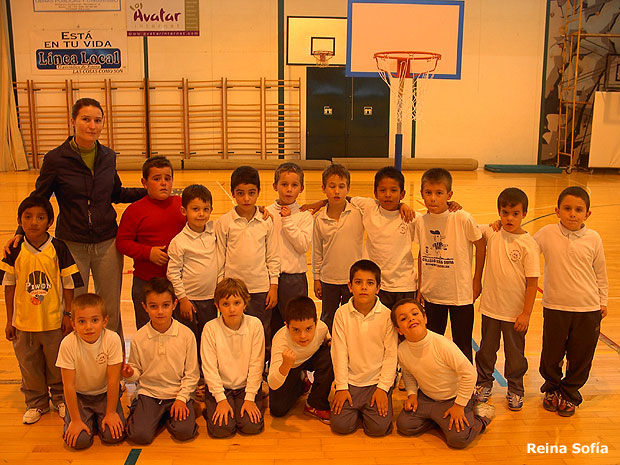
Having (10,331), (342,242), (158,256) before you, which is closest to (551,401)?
(342,242)

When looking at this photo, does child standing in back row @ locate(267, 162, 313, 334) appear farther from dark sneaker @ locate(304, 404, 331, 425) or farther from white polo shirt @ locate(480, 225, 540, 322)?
white polo shirt @ locate(480, 225, 540, 322)

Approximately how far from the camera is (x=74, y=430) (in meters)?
3.17

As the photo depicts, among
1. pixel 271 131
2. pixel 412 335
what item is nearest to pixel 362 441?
pixel 412 335

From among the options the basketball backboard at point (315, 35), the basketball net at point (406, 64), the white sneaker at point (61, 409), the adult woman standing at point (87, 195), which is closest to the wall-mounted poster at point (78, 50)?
the basketball backboard at point (315, 35)

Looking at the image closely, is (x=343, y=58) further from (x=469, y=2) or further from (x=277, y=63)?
(x=469, y=2)

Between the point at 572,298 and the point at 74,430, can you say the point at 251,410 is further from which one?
the point at 572,298

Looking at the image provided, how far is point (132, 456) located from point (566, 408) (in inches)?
96.1

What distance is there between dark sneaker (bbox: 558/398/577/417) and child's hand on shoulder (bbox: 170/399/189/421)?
2.15 metres

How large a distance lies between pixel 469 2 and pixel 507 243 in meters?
13.5

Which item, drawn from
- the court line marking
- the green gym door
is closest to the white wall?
the green gym door

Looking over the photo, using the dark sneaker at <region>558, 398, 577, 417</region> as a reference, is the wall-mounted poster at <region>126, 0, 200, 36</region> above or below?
above

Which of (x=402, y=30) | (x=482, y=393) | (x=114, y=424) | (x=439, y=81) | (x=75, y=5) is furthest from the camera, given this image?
(x=439, y=81)

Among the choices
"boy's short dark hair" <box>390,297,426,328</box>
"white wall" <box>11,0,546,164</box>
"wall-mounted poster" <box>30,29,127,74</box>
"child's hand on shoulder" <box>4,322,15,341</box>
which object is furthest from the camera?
"white wall" <box>11,0,546,164</box>

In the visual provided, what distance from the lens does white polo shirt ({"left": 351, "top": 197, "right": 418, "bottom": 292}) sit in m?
3.87
